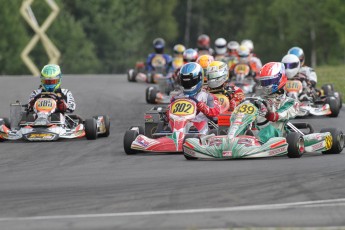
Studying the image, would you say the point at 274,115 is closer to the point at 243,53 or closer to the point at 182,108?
the point at 182,108

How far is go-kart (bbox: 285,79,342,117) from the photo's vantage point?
22625 mm

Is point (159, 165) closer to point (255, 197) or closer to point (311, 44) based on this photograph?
point (255, 197)

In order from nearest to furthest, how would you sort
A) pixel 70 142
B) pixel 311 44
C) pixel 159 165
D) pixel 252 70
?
pixel 159 165
pixel 70 142
pixel 252 70
pixel 311 44

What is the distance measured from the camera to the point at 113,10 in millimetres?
92750

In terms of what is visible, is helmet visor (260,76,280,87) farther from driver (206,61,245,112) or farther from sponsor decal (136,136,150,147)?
driver (206,61,245,112)

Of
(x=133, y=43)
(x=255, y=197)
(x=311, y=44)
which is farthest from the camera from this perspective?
(x=133, y=43)

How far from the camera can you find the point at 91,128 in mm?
18469

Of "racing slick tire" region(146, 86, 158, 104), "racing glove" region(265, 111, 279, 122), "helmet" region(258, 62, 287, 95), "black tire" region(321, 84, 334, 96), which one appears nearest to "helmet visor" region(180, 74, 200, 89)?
"helmet" region(258, 62, 287, 95)

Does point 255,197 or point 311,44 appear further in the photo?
point 311,44

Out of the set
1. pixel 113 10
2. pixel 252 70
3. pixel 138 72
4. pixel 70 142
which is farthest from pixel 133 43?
pixel 70 142

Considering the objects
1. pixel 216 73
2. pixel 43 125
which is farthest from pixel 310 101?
pixel 43 125

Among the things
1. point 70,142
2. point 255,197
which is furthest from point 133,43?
point 255,197

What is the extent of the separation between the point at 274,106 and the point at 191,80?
5.19 feet

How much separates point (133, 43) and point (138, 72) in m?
53.5
